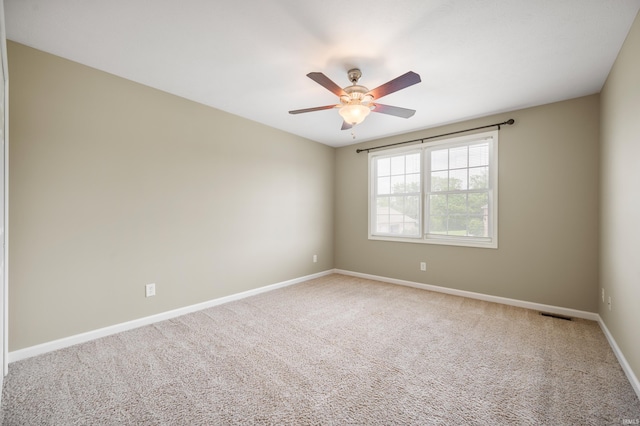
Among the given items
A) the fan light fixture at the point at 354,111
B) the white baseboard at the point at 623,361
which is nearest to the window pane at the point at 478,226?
the white baseboard at the point at 623,361

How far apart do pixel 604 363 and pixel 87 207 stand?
448cm

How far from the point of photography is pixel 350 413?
165 cm

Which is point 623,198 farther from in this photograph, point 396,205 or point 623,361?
point 396,205

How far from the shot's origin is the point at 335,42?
2176mm

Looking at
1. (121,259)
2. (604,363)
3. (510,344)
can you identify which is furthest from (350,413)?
(121,259)

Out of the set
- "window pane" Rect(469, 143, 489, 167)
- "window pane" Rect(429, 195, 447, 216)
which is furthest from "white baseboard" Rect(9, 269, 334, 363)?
"window pane" Rect(469, 143, 489, 167)

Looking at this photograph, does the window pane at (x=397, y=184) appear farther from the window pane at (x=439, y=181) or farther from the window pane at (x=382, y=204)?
the window pane at (x=439, y=181)

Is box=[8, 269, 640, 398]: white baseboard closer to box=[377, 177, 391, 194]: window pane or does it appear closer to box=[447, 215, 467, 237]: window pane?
box=[447, 215, 467, 237]: window pane

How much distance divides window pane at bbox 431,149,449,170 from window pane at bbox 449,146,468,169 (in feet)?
0.18

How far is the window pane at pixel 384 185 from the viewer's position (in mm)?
4805

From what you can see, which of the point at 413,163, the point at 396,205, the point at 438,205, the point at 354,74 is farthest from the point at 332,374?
the point at 413,163

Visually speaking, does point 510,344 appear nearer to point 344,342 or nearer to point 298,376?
point 344,342

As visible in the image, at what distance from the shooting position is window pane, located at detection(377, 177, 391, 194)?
4.80m

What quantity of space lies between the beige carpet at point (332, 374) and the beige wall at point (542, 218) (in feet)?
1.78
